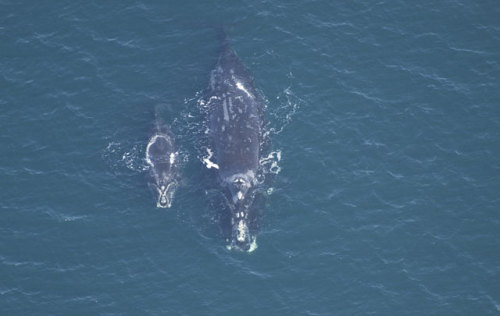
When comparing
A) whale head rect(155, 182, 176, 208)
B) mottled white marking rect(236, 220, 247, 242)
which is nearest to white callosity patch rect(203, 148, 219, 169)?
whale head rect(155, 182, 176, 208)

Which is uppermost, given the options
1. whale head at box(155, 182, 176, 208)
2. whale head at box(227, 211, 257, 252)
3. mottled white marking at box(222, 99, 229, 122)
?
mottled white marking at box(222, 99, 229, 122)

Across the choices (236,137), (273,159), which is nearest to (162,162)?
(236,137)

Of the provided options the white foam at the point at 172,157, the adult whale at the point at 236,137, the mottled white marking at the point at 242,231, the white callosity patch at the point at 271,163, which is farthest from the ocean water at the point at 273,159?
the mottled white marking at the point at 242,231

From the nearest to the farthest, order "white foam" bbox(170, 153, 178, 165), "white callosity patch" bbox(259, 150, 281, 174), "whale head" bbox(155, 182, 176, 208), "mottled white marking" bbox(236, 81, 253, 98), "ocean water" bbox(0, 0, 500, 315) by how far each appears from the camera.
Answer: "ocean water" bbox(0, 0, 500, 315), "whale head" bbox(155, 182, 176, 208), "white foam" bbox(170, 153, 178, 165), "white callosity patch" bbox(259, 150, 281, 174), "mottled white marking" bbox(236, 81, 253, 98)

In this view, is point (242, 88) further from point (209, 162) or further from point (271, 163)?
point (209, 162)

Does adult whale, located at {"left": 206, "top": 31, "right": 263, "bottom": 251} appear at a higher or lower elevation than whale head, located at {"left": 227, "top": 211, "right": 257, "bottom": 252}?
higher

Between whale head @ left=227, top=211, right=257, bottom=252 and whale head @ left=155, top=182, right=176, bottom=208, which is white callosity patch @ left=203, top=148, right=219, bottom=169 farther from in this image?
whale head @ left=227, top=211, right=257, bottom=252
